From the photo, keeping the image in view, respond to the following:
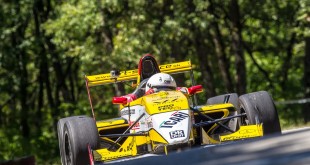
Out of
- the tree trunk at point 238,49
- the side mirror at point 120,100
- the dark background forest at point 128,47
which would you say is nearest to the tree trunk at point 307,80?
the dark background forest at point 128,47

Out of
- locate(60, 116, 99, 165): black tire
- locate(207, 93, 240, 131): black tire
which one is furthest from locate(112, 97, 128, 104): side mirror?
locate(207, 93, 240, 131): black tire

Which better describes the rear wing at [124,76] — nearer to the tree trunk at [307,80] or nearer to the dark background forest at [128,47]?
the dark background forest at [128,47]

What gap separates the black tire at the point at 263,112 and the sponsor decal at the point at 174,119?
4.19 ft

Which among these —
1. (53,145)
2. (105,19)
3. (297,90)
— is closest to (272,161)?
(105,19)

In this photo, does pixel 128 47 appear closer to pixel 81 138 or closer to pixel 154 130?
pixel 81 138

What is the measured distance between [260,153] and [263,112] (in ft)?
19.0

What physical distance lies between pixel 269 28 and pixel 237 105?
66.0 feet

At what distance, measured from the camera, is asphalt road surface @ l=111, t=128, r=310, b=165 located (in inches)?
198

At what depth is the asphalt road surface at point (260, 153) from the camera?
5.04m

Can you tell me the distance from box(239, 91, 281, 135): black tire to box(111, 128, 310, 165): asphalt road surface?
5354 millimetres

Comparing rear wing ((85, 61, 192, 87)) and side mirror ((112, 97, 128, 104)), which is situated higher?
rear wing ((85, 61, 192, 87))

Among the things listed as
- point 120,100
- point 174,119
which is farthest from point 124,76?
point 174,119

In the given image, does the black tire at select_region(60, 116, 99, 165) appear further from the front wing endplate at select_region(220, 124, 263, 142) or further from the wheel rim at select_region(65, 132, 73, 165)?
the front wing endplate at select_region(220, 124, 263, 142)

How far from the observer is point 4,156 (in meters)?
26.4
